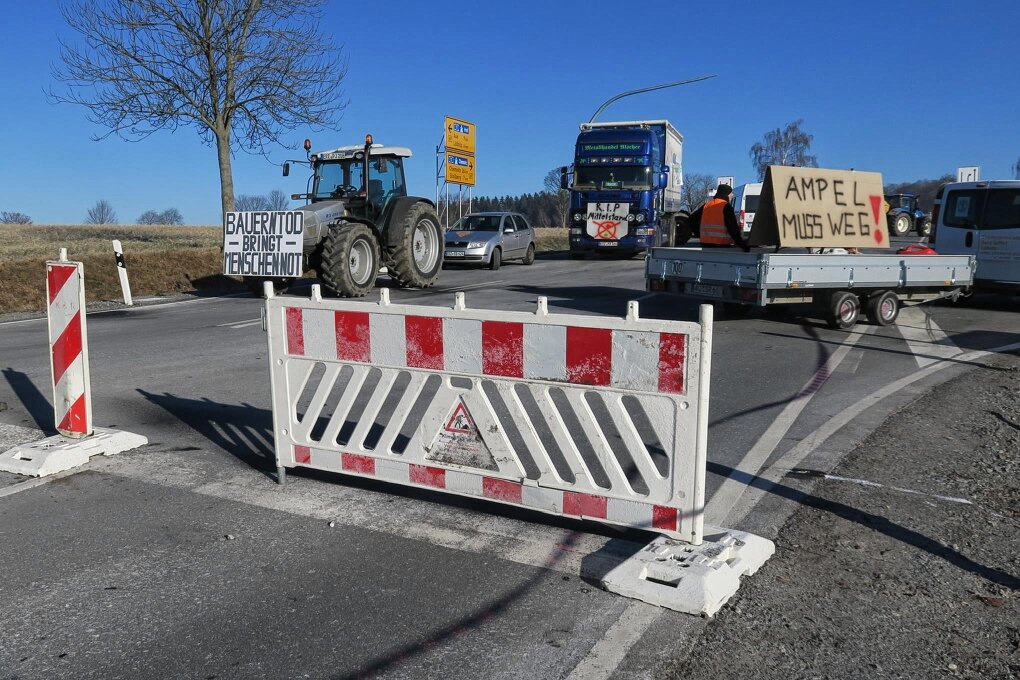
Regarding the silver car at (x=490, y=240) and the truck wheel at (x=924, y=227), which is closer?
the silver car at (x=490, y=240)

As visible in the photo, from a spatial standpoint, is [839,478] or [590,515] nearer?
[590,515]

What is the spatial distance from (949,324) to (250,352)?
962cm

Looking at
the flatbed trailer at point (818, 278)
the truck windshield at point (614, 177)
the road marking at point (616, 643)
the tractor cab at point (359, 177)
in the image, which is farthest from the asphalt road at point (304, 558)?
the truck windshield at point (614, 177)

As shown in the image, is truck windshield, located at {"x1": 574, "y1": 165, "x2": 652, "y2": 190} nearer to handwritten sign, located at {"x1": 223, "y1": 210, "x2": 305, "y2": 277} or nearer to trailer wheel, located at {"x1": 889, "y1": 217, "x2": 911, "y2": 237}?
handwritten sign, located at {"x1": 223, "y1": 210, "x2": 305, "y2": 277}

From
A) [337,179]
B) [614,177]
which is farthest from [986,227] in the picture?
[614,177]

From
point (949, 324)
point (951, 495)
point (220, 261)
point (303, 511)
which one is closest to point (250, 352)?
point (303, 511)

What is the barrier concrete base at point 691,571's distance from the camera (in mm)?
3088

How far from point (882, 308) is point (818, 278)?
151cm

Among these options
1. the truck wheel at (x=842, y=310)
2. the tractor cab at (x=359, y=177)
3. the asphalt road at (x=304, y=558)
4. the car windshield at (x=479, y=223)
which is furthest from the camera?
the car windshield at (x=479, y=223)

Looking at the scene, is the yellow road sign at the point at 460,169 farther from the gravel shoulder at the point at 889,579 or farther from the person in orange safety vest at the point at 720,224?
the gravel shoulder at the point at 889,579

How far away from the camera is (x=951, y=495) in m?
4.34

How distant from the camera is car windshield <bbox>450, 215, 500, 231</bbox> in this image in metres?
Result: 23.6

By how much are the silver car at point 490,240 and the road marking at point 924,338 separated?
38.7 ft

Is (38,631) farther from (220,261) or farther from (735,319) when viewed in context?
(220,261)
